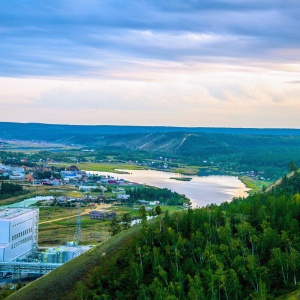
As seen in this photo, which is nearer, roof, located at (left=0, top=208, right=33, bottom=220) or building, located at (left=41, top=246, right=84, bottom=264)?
building, located at (left=41, top=246, right=84, bottom=264)

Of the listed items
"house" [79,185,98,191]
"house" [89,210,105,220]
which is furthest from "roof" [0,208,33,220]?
"house" [79,185,98,191]

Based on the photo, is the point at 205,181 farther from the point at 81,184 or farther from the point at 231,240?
the point at 231,240

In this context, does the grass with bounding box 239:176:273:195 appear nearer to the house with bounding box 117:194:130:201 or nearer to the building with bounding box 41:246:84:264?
the house with bounding box 117:194:130:201

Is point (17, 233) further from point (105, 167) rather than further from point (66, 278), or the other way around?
point (105, 167)

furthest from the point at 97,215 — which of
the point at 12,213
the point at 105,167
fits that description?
the point at 105,167

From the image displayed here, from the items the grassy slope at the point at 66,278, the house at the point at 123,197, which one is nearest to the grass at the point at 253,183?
the house at the point at 123,197

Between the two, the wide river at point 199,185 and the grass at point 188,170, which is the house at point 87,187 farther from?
the grass at point 188,170
